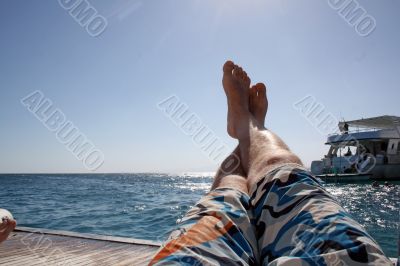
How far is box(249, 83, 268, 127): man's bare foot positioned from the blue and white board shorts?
3.73ft

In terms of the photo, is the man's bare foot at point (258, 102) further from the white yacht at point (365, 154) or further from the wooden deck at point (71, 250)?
the white yacht at point (365, 154)

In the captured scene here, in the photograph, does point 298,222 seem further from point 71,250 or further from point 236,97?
point 71,250

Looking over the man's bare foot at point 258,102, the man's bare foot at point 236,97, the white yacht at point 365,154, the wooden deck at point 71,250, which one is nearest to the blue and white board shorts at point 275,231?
the man's bare foot at point 236,97

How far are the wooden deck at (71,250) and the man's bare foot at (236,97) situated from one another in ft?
3.47

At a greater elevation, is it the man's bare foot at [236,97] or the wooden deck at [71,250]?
the man's bare foot at [236,97]

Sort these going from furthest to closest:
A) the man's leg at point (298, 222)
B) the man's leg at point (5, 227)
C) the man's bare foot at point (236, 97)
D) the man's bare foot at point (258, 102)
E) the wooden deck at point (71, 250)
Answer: the man's bare foot at point (258, 102), the wooden deck at point (71, 250), the man's bare foot at point (236, 97), the man's leg at point (5, 227), the man's leg at point (298, 222)

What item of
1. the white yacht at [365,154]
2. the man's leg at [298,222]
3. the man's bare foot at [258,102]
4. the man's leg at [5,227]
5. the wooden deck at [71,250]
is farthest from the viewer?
the white yacht at [365,154]

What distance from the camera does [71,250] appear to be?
90.4 inches

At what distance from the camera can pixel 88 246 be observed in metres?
2.43

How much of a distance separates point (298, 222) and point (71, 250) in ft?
6.80

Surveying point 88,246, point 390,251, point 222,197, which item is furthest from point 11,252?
point 390,251

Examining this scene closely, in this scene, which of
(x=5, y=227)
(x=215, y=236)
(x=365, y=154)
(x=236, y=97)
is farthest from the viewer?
(x=365, y=154)

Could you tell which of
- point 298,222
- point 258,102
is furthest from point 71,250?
point 298,222

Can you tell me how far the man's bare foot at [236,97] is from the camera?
1856mm
